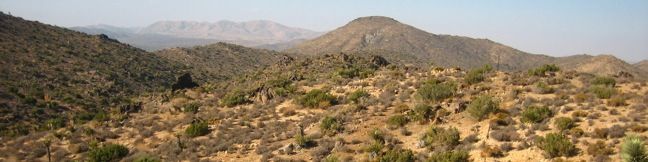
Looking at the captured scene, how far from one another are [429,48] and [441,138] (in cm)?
12687

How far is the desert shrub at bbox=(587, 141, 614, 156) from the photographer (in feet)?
48.7

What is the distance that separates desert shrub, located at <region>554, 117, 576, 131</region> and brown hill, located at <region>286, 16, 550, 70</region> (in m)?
102

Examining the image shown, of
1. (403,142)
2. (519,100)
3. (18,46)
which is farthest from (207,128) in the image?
(18,46)

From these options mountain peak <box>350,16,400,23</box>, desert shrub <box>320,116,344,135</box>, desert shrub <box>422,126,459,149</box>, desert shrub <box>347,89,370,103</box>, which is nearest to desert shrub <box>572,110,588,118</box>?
desert shrub <box>422,126,459,149</box>

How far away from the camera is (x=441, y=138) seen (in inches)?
728

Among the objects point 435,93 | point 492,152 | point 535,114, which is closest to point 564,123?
point 535,114

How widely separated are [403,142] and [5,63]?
51.9m

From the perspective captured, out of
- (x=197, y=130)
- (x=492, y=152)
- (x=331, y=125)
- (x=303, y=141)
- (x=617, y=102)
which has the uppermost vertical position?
(x=617, y=102)

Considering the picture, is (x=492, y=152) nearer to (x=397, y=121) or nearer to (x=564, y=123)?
(x=564, y=123)

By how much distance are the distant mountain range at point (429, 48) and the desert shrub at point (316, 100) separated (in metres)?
73.7

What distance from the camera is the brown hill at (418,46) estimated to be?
130 m

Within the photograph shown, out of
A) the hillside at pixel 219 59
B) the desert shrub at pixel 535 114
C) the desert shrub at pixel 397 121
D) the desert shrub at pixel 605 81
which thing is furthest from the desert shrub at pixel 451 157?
the hillside at pixel 219 59

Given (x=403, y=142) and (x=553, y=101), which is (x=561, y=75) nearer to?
(x=553, y=101)

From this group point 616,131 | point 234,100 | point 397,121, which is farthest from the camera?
point 234,100
